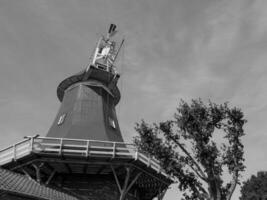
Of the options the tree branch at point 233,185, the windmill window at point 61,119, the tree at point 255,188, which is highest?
the tree at point 255,188

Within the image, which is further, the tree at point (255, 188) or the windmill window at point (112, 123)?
the tree at point (255, 188)

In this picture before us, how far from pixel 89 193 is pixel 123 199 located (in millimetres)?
1725

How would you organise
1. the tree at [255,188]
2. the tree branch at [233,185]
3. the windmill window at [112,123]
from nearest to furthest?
the tree branch at [233,185] < the windmill window at [112,123] < the tree at [255,188]

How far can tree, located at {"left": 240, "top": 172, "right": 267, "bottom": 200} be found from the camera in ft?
103

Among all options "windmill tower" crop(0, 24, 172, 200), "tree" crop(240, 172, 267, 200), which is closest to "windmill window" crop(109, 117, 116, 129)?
"windmill tower" crop(0, 24, 172, 200)

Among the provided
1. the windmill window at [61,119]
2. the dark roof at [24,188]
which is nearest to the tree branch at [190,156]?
the dark roof at [24,188]

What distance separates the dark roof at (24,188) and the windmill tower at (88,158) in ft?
5.84

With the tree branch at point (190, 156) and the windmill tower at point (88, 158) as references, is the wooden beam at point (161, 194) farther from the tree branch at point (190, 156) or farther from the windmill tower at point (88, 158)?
the tree branch at point (190, 156)

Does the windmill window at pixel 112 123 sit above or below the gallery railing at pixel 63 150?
above

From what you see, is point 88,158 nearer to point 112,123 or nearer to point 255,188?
point 112,123

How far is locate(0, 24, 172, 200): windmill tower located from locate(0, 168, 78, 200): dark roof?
5.84 feet

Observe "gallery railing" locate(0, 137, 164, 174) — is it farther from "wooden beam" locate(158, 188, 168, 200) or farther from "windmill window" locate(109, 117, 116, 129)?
"windmill window" locate(109, 117, 116, 129)

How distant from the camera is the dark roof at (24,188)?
11977 millimetres

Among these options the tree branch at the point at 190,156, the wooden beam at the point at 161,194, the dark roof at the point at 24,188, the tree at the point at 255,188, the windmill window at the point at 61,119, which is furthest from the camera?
the tree at the point at 255,188
